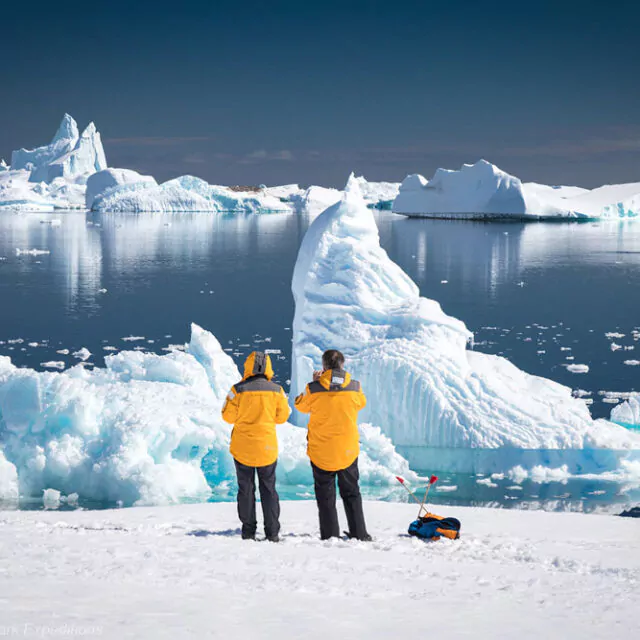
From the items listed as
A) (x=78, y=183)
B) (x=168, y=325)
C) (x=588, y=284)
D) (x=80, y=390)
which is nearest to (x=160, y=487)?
(x=80, y=390)

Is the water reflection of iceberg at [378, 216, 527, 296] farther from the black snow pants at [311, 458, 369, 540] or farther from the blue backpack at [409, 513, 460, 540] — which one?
the black snow pants at [311, 458, 369, 540]

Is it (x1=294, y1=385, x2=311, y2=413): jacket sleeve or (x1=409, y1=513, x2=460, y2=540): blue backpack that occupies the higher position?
(x1=294, y1=385, x2=311, y2=413): jacket sleeve

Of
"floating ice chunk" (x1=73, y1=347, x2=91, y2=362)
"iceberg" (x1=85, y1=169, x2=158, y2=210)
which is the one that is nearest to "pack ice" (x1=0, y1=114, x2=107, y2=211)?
"iceberg" (x1=85, y1=169, x2=158, y2=210)

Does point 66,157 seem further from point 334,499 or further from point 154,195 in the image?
point 334,499

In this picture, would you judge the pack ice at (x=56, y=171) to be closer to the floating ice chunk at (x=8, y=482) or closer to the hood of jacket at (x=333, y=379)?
the floating ice chunk at (x=8, y=482)

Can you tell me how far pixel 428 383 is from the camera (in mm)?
10734

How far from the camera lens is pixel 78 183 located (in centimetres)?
16038

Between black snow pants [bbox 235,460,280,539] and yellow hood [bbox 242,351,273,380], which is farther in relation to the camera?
black snow pants [bbox 235,460,280,539]

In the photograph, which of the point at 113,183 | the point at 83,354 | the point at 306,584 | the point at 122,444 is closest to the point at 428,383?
the point at 122,444

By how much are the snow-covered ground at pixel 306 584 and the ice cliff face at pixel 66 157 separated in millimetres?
166611

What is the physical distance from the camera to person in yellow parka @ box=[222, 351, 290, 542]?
5.09 meters

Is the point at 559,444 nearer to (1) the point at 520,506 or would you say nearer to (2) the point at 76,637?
(1) the point at 520,506

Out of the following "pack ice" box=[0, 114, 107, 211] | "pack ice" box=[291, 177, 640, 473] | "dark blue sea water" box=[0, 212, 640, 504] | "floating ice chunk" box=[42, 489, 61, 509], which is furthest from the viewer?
"pack ice" box=[0, 114, 107, 211]

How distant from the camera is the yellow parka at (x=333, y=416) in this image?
5.00 m
